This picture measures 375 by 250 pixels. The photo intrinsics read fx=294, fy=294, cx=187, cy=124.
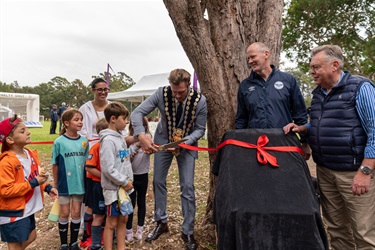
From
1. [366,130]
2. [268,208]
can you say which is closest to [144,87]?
[366,130]

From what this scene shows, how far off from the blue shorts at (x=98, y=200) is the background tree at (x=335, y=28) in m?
12.6

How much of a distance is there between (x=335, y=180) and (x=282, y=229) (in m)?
1.00

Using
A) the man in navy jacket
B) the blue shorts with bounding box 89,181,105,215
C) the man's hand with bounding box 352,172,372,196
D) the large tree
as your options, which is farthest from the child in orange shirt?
the man's hand with bounding box 352,172,372,196

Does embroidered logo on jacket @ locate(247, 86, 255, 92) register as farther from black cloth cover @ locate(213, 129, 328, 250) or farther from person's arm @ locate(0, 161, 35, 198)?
person's arm @ locate(0, 161, 35, 198)

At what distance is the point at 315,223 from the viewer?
180 centimetres

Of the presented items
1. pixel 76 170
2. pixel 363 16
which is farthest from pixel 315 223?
pixel 363 16

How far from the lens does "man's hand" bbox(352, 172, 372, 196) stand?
2.27 m

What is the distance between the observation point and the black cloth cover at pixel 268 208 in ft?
5.95

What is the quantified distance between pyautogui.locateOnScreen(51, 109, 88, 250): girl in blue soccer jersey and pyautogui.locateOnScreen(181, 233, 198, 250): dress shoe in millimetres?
1223

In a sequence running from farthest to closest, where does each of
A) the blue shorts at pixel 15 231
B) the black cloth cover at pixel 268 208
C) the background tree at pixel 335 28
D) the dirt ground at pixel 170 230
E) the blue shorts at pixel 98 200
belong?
the background tree at pixel 335 28 < the dirt ground at pixel 170 230 < the blue shorts at pixel 98 200 < the blue shorts at pixel 15 231 < the black cloth cover at pixel 268 208

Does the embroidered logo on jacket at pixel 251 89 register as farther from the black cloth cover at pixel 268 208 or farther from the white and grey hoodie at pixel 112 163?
A: the white and grey hoodie at pixel 112 163

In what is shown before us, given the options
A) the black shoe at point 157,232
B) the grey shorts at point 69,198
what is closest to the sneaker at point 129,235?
the black shoe at point 157,232

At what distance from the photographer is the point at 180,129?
11.1 feet

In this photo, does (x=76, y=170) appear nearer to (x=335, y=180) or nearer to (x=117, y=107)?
(x=117, y=107)
